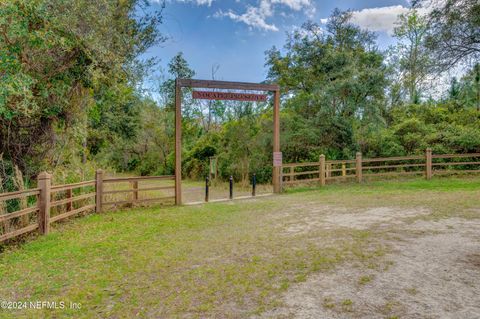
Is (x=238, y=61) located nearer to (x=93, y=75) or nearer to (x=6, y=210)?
(x=93, y=75)

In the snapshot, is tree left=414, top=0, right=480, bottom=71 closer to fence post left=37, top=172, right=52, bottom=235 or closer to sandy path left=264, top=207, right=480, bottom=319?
sandy path left=264, top=207, right=480, bottom=319

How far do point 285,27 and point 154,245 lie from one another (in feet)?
52.4

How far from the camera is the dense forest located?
602cm

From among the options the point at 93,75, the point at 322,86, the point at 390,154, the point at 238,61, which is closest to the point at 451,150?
the point at 390,154

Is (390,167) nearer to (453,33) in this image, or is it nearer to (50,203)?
(453,33)

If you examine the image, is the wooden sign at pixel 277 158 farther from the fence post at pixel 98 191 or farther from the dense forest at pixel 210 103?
the fence post at pixel 98 191

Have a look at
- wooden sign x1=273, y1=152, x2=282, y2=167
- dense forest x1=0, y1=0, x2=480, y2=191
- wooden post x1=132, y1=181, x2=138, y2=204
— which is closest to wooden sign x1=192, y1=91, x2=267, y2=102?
dense forest x1=0, y1=0, x2=480, y2=191

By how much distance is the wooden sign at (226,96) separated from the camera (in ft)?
30.2

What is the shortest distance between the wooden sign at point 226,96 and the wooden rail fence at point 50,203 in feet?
10.4

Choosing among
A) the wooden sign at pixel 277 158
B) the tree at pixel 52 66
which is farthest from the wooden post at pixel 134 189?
the wooden sign at pixel 277 158

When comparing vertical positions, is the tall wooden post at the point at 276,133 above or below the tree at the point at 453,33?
below

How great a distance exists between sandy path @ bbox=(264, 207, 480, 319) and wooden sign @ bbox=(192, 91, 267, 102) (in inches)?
255

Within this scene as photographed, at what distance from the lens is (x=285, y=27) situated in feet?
57.1

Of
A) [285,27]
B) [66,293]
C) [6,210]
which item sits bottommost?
[66,293]
